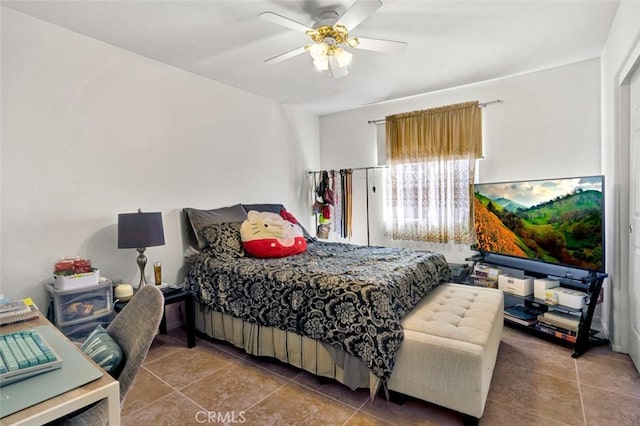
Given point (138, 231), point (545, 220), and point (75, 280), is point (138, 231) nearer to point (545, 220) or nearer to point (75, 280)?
point (75, 280)

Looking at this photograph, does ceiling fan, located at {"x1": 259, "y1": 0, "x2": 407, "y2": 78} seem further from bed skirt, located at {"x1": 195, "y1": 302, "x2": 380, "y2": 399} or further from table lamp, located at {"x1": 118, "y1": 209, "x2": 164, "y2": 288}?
bed skirt, located at {"x1": 195, "y1": 302, "x2": 380, "y2": 399}

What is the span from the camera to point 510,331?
296 cm

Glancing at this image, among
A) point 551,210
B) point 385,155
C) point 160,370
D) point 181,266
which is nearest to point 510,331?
point 551,210

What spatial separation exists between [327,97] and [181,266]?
2.63 m

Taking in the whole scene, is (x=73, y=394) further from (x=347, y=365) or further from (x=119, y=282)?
(x=119, y=282)

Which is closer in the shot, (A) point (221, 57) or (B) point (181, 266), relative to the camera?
(A) point (221, 57)

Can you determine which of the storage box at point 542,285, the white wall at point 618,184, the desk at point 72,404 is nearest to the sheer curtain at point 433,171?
the storage box at point 542,285

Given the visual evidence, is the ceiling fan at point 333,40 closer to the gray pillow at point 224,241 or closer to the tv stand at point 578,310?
the gray pillow at point 224,241

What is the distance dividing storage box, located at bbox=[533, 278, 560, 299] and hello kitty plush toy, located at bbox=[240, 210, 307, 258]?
2096 mm

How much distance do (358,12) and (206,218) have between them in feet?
Answer: 7.41

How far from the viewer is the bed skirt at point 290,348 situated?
1975 millimetres

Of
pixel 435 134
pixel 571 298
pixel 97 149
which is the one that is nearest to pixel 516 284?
pixel 571 298

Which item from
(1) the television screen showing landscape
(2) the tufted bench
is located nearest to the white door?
(1) the television screen showing landscape

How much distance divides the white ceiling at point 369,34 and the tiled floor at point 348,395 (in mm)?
2492
